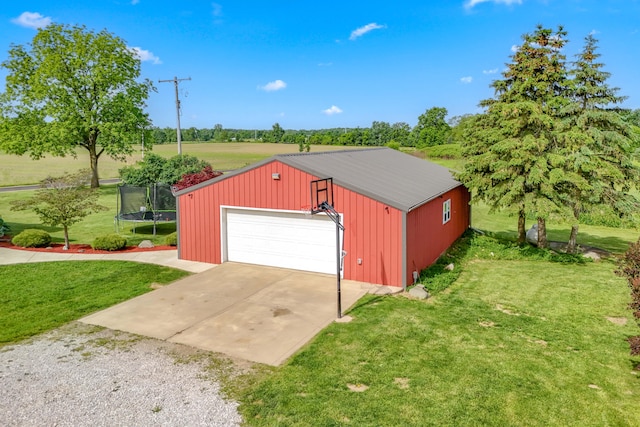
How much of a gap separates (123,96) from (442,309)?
3459 cm

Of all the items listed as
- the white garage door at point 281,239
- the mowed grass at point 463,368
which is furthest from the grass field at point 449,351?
the white garage door at point 281,239

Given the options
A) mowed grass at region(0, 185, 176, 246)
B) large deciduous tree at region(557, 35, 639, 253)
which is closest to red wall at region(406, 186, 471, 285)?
large deciduous tree at region(557, 35, 639, 253)

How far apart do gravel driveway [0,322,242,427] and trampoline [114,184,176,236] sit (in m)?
10.8

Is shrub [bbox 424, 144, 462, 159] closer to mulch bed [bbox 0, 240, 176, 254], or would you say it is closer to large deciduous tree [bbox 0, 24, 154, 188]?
large deciduous tree [bbox 0, 24, 154, 188]

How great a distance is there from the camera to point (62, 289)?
12.4 meters

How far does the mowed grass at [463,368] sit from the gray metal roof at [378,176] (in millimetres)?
3050

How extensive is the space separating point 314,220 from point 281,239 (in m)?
1.37

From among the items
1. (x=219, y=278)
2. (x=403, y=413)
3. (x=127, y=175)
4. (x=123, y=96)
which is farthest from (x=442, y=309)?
(x=123, y=96)

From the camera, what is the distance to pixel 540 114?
16.1m

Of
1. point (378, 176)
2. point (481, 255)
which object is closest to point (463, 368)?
point (378, 176)

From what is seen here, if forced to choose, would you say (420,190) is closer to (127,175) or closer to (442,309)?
(442,309)

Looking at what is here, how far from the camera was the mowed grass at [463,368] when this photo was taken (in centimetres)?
655

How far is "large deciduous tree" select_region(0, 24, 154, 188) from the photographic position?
1337 inches

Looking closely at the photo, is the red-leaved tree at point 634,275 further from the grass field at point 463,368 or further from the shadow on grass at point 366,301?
the shadow on grass at point 366,301
